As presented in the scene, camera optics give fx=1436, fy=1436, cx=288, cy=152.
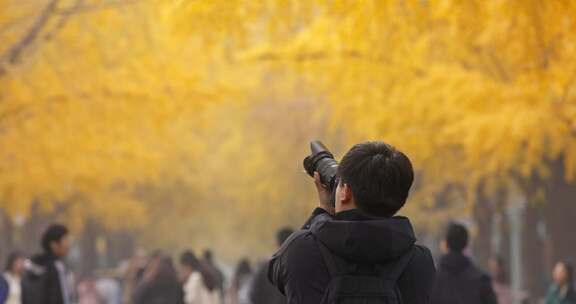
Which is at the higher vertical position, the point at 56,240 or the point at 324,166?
the point at 324,166

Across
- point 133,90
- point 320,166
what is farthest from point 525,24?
point 133,90

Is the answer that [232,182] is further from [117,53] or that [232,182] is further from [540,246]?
[117,53]

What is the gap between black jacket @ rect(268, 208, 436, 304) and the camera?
16.3 feet

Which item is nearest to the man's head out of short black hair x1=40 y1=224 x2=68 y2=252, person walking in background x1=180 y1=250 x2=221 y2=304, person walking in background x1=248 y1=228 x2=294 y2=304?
short black hair x1=40 y1=224 x2=68 y2=252

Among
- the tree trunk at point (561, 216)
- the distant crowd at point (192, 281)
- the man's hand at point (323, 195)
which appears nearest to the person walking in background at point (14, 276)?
the distant crowd at point (192, 281)

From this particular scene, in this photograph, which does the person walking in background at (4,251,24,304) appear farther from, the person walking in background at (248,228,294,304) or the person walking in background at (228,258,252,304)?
the person walking in background at (228,258,252,304)

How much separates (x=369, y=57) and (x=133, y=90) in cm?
355

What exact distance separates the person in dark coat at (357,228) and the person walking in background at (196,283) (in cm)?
1176

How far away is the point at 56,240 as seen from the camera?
1100 centimetres

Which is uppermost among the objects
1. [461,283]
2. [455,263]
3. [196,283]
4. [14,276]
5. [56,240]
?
[56,240]

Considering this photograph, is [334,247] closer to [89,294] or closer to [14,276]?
[14,276]

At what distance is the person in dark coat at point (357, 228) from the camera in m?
4.95

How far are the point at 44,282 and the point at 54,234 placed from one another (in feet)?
1.53

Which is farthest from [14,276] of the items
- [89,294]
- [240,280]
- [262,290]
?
[89,294]
